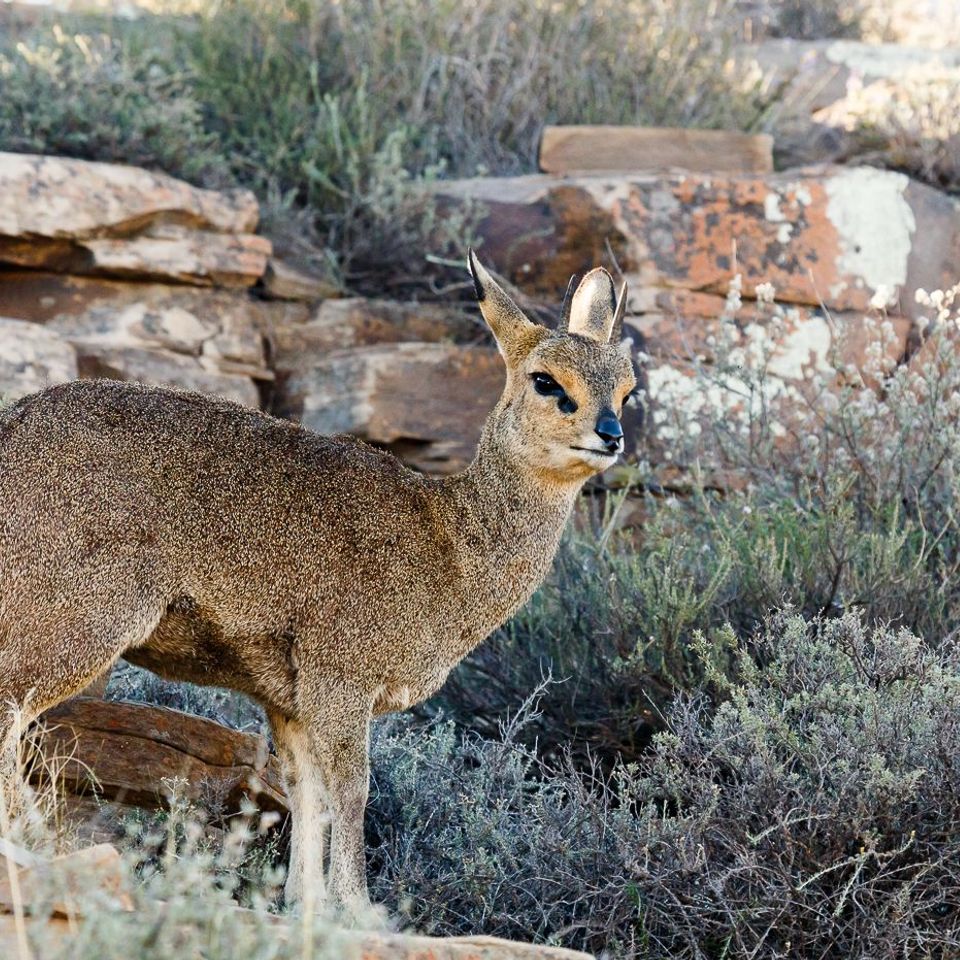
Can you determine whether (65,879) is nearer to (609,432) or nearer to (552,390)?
(609,432)

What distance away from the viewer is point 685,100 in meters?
11.4

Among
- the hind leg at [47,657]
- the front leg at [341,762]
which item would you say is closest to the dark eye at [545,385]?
the front leg at [341,762]

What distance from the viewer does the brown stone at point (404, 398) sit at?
888cm

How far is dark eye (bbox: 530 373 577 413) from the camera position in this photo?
5285 millimetres

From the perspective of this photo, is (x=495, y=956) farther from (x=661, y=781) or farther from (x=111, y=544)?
(x=661, y=781)

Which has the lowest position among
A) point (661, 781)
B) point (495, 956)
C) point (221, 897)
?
point (661, 781)

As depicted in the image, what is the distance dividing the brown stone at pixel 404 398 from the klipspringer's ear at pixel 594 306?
278cm

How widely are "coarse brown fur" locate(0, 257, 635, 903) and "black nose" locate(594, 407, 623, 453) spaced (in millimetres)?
11

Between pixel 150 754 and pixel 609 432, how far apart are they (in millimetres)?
1959

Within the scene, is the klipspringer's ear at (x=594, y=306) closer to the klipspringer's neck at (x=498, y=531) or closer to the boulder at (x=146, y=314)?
the klipspringer's neck at (x=498, y=531)

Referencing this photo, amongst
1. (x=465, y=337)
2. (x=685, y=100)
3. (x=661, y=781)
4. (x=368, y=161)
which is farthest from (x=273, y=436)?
(x=685, y=100)

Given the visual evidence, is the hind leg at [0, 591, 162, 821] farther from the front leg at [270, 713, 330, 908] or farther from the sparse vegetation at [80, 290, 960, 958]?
the sparse vegetation at [80, 290, 960, 958]

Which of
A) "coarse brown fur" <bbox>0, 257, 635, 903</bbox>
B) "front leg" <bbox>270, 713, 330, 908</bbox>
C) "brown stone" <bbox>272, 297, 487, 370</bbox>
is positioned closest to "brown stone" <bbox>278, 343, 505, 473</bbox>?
"brown stone" <bbox>272, 297, 487, 370</bbox>

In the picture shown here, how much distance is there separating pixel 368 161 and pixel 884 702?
6.03 meters
